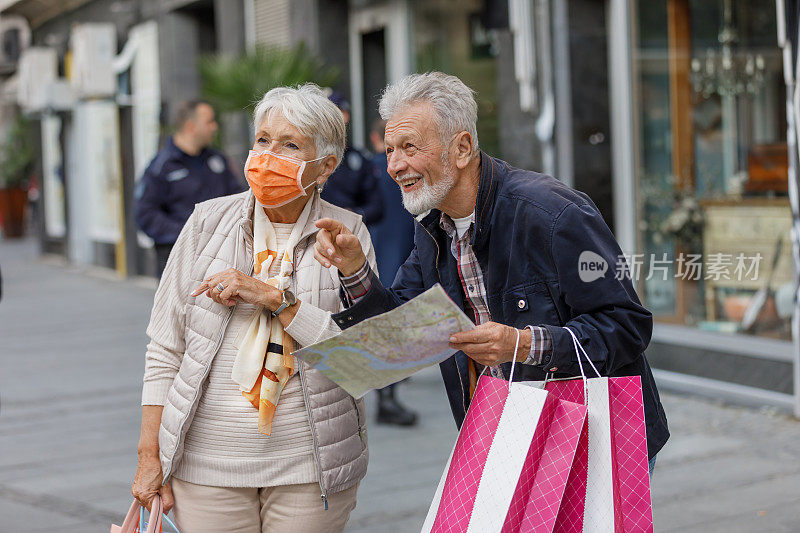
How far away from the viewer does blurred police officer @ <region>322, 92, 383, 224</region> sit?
6.76 m

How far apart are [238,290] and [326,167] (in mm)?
481

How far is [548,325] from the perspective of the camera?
2.56m

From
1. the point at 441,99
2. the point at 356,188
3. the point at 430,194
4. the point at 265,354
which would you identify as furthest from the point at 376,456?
the point at 441,99

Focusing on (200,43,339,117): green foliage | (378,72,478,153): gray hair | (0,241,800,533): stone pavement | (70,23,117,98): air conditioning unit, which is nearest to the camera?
(378,72,478,153): gray hair

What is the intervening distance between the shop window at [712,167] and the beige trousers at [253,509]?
5.08 m

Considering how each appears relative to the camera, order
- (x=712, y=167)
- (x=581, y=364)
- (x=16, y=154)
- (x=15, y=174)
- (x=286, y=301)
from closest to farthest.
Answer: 1. (x=581, y=364)
2. (x=286, y=301)
3. (x=712, y=167)
4. (x=16, y=154)
5. (x=15, y=174)

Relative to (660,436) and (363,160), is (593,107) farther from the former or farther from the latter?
(660,436)

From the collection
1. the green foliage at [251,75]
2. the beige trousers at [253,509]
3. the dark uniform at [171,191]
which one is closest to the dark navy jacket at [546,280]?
the beige trousers at [253,509]

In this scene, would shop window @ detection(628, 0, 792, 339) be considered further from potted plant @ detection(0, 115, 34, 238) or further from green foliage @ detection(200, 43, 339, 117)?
potted plant @ detection(0, 115, 34, 238)

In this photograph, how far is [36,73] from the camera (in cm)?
1955

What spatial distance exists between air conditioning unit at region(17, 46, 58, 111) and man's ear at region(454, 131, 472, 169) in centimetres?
1765

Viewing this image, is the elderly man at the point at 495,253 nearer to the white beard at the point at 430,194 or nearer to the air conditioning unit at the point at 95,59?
the white beard at the point at 430,194

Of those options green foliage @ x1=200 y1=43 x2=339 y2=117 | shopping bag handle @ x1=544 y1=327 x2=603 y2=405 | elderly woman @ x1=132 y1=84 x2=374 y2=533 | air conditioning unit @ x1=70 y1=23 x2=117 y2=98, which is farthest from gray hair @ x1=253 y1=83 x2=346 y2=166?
air conditioning unit @ x1=70 y1=23 x2=117 y2=98

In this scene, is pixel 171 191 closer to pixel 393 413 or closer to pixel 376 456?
pixel 393 413
